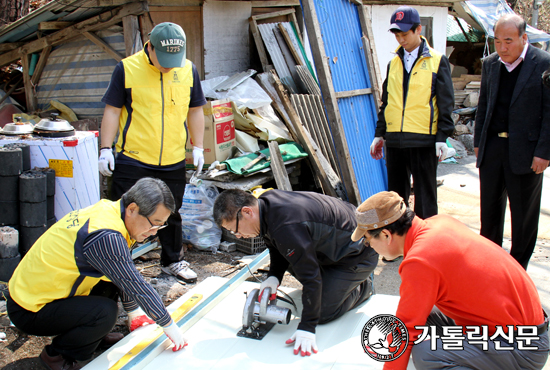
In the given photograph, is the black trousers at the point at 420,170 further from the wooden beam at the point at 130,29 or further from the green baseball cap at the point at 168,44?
the wooden beam at the point at 130,29

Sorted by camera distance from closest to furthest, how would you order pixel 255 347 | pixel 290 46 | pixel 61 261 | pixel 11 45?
1. pixel 61 261
2. pixel 255 347
3. pixel 290 46
4. pixel 11 45

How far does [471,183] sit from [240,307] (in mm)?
4880

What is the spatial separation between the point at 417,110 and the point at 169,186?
2090 mm

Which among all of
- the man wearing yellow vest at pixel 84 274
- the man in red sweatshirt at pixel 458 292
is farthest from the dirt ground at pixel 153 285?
the man in red sweatshirt at pixel 458 292

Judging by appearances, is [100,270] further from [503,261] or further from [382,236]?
[503,261]

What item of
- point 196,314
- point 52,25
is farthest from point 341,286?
point 52,25

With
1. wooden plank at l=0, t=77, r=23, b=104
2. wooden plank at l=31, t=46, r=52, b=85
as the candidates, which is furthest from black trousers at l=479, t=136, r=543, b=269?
wooden plank at l=0, t=77, r=23, b=104

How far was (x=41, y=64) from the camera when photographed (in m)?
6.51

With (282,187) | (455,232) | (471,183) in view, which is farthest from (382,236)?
(471,183)

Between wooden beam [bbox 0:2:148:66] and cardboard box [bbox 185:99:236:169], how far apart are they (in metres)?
1.62

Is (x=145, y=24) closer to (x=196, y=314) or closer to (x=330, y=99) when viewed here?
(x=330, y=99)

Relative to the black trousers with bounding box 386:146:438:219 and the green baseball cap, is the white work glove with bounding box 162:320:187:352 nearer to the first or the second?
the green baseball cap

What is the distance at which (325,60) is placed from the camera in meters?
4.72

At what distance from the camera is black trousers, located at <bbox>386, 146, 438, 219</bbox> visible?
3.84 meters
